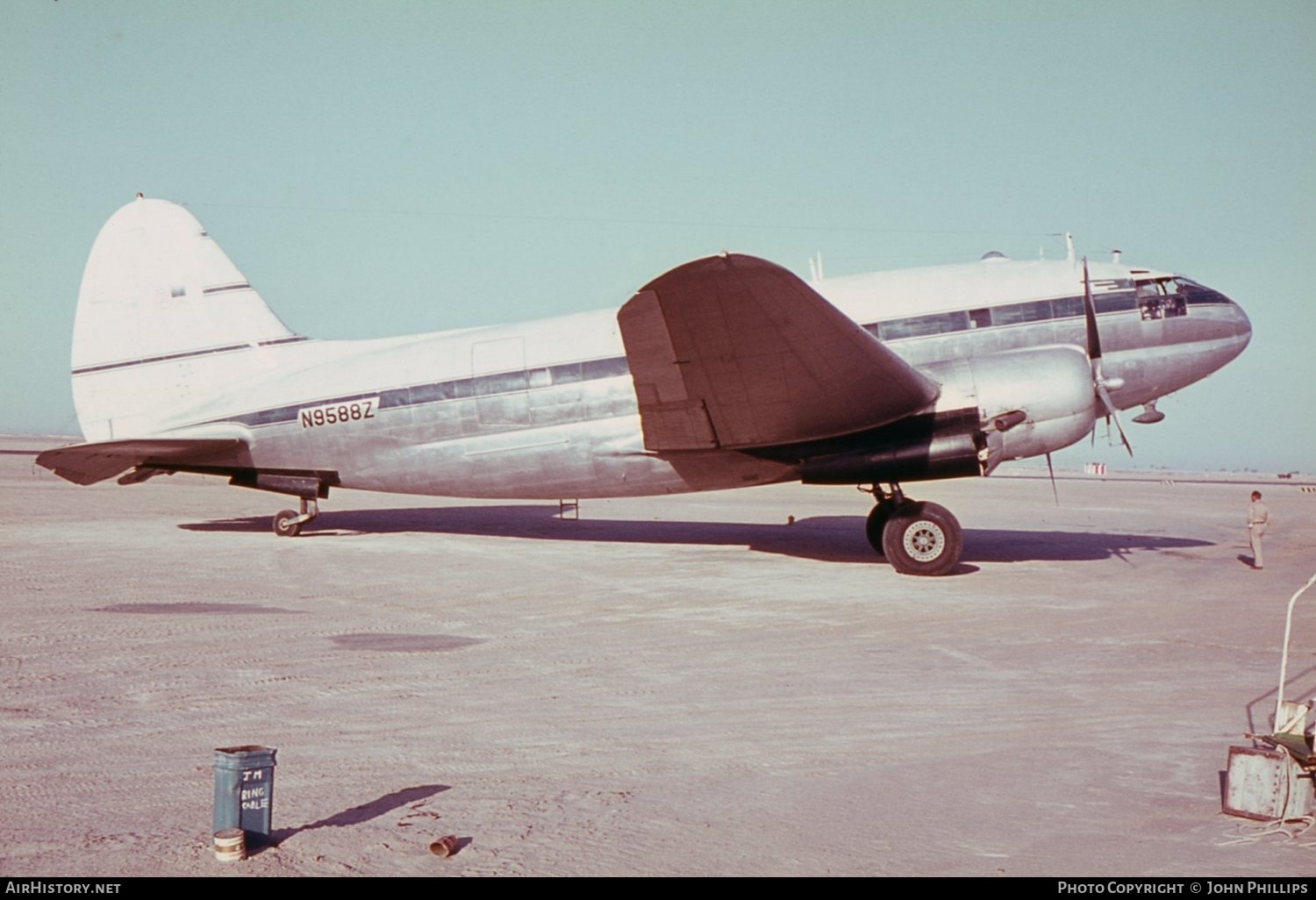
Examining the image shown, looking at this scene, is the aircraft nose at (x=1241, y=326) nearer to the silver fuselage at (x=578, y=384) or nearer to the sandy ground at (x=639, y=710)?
the silver fuselage at (x=578, y=384)

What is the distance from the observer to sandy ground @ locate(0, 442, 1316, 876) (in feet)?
14.7

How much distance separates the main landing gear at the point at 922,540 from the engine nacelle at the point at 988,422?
541 millimetres

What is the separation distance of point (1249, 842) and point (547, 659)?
5.48 m

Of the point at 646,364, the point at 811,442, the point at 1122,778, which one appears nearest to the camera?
the point at 1122,778

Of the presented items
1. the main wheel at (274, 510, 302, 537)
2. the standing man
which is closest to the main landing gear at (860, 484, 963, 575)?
the standing man

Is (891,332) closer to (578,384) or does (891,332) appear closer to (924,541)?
(924,541)

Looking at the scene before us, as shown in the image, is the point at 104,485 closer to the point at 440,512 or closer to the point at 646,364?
the point at 440,512

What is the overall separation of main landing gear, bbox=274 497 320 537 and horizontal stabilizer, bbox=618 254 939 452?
7113mm

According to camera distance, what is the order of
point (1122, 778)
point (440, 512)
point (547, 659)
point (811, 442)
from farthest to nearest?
point (440, 512) → point (811, 442) → point (547, 659) → point (1122, 778)

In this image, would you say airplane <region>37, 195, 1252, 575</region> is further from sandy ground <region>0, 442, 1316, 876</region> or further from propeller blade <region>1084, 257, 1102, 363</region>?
sandy ground <region>0, 442, 1316, 876</region>

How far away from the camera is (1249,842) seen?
457 cm

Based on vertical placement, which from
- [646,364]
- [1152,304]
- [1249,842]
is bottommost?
[1249,842]
